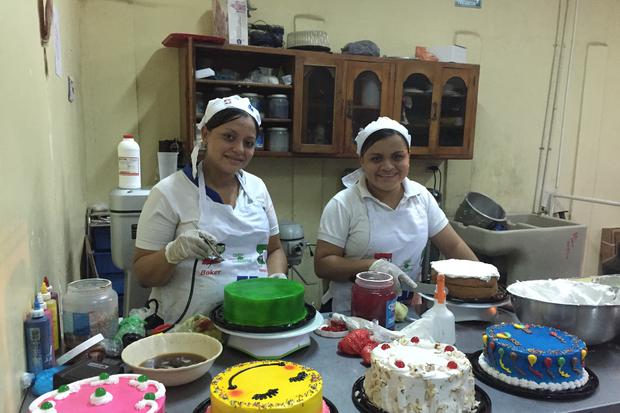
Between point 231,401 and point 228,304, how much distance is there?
0.40 m

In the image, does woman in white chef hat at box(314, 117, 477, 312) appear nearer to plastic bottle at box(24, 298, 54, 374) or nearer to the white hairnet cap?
the white hairnet cap

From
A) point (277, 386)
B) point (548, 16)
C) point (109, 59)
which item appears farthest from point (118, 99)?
point (548, 16)

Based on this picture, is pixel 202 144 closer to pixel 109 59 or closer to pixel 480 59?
pixel 109 59

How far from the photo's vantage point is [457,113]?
348 cm

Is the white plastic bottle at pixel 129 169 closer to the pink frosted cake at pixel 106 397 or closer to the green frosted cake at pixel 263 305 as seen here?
the green frosted cake at pixel 263 305

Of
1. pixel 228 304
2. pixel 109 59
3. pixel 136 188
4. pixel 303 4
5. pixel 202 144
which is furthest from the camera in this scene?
pixel 303 4

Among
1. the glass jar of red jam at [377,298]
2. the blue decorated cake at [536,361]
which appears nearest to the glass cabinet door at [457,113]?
the glass jar of red jam at [377,298]

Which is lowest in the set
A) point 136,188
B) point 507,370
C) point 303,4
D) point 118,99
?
point 507,370

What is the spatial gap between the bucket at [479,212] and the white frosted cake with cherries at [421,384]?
7.79ft

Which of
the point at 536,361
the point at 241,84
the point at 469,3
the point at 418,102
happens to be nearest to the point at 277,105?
the point at 241,84

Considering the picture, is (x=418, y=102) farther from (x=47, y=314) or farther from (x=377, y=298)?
(x=47, y=314)

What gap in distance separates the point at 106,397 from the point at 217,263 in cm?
71

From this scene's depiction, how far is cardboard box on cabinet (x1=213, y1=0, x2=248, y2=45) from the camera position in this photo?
9.45ft

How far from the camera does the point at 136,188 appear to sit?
2.36 meters
